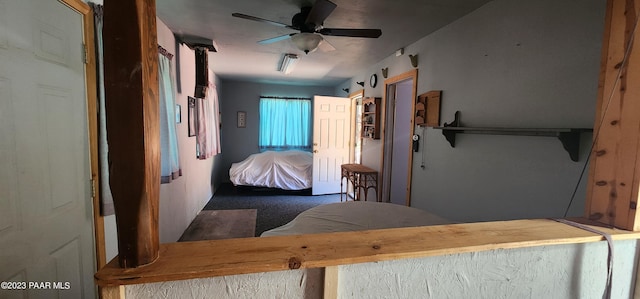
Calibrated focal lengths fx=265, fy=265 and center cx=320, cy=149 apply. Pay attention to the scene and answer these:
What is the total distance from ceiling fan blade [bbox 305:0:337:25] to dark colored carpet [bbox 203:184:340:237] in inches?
97.4

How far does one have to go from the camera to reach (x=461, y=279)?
84 centimetres

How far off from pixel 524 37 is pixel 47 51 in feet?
8.60

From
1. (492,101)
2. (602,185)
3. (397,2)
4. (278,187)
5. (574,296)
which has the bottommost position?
(278,187)

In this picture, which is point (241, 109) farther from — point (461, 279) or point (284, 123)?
point (461, 279)

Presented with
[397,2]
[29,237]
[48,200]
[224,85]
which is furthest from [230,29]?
[224,85]

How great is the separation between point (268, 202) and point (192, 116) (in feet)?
6.39

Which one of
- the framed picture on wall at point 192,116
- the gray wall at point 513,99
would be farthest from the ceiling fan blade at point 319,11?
the framed picture on wall at point 192,116

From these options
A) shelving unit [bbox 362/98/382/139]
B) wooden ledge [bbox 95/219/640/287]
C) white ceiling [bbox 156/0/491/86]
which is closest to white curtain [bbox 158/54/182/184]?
white ceiling [bbox 156/0/491/86]

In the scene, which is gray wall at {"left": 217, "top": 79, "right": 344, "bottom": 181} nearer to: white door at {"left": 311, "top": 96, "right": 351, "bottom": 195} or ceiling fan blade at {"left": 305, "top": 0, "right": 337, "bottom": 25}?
white door at {"left": 311, "top": 96, "right": 351, "bottom": 195}

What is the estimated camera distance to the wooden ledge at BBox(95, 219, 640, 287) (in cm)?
64

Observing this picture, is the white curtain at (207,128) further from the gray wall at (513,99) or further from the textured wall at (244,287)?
the textured wall at (244,287)

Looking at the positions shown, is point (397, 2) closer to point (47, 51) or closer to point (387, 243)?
point (387, 243)

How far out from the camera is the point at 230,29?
2684mm

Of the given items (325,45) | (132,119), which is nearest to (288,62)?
(325,45)
